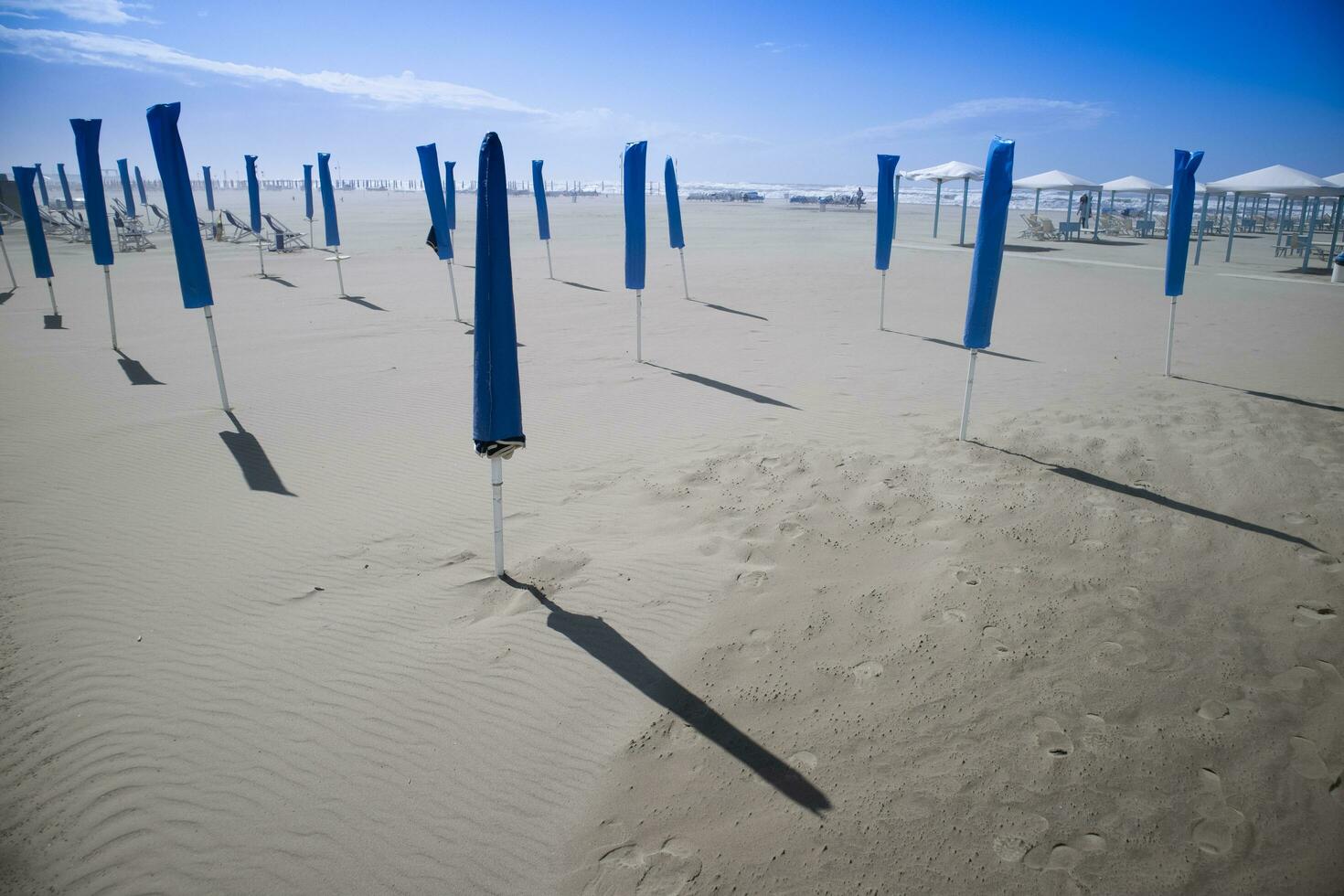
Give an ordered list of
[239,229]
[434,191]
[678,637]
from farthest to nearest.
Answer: [239,229] < [434,191] < [678,637]

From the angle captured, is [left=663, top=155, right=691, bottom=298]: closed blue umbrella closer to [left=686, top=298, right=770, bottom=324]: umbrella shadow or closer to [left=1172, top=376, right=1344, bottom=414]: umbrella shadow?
[left=686, top=298, right=770, bottom=324]: umbrella shadow

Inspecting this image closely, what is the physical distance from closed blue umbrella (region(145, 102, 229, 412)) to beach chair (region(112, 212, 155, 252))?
2624cm

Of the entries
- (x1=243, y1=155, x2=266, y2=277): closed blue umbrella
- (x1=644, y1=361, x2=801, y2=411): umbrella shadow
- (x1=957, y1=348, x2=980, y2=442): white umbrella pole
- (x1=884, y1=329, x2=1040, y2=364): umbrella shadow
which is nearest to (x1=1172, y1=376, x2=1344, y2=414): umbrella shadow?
(x1=884, y1=329, x2=1040, y2=364): umbrella shadow

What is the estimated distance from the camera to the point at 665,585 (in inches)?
203

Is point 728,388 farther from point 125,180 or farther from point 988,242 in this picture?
point 125,180

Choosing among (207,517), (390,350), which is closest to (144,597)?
(207,517)

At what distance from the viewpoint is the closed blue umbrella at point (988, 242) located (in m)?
6.66

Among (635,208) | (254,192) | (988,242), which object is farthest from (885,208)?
(254,192)

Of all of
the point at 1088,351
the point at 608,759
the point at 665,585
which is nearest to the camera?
the point at 608,759

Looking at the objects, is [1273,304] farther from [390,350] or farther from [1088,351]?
[390,350]

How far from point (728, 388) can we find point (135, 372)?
902cm

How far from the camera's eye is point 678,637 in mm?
4613

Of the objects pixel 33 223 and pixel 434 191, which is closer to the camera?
pixel 434 191

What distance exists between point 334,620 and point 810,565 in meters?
3.45
